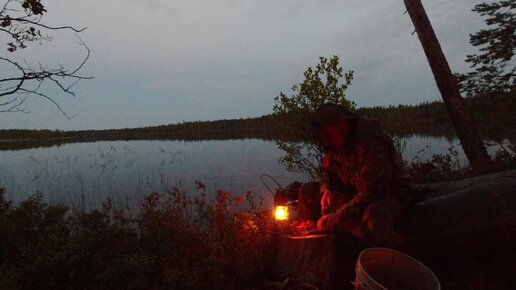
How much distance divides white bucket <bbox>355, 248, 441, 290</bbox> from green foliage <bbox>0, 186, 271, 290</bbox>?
1.75m

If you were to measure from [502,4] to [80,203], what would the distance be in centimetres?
1327

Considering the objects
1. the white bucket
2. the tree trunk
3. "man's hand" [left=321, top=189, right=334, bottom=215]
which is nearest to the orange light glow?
"man's hand" [left=321, top=189, right=334, bottom=215]

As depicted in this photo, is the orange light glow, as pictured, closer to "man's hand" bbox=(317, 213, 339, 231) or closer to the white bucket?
"man's hand" bbox=(317, 213, 339, 231)

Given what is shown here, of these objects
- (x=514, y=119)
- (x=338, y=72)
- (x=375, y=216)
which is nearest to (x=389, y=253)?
(x=375, y=216)

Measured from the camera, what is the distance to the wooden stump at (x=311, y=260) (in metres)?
4.64

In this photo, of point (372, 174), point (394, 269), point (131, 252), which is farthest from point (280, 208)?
point (131, 252)

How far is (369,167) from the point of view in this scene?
4.52 m

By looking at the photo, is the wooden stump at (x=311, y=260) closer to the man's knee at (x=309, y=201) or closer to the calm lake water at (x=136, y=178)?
the man's knee at (x=309, y=201)

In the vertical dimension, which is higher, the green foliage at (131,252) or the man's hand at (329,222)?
the man's hand at (329,222)

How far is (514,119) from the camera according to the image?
11047mm

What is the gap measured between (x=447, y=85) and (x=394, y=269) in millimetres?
6967

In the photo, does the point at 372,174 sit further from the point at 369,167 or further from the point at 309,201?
the point at 309,201

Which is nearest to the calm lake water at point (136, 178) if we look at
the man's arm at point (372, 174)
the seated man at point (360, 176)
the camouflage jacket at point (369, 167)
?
the seated man at point (360, 176)

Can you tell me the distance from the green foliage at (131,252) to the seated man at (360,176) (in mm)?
1227
